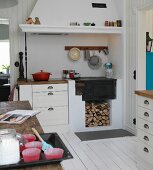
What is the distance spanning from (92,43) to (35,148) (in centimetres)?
431

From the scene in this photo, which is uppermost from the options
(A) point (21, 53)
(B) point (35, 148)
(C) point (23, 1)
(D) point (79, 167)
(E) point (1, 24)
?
(C) point (23, 1)

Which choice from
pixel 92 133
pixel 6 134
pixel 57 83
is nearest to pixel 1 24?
pixel 57 83

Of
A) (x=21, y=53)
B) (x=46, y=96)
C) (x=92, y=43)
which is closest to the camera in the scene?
(x=46, y=96)

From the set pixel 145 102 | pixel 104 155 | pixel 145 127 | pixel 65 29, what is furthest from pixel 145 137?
pixel 65 29

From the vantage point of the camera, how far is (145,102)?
2969 millimetres

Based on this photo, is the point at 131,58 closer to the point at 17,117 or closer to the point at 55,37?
the point at 55,37

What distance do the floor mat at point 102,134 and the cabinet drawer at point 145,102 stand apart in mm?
1396

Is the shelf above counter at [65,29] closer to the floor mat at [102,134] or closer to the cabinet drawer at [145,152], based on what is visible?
the floor mat at [102,134]

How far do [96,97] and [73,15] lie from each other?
155cm

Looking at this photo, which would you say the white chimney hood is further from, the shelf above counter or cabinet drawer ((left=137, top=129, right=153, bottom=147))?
cabinet drawer ((left=137, top=129, right=153, bottom=147))

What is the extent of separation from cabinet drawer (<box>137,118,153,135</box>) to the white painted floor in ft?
1.43

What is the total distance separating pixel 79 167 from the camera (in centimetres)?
308

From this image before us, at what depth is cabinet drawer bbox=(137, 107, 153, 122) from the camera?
113 inches

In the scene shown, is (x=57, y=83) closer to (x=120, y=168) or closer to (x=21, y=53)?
(x=21, y=53)
